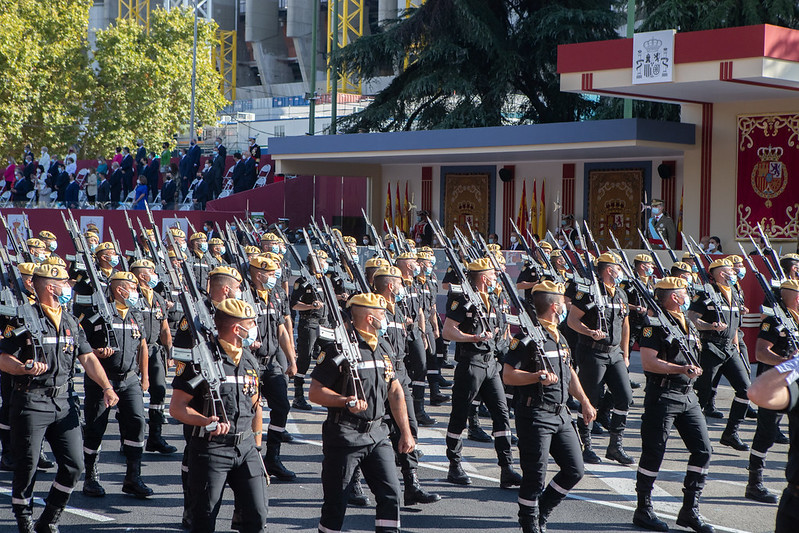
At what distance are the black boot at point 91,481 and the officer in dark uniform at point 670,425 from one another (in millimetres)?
4273

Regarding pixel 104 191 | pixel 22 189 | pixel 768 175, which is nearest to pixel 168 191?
pixel 104 191

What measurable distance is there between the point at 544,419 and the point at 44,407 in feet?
Result: 11.5

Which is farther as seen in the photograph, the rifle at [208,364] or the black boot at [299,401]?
the black boot at [299,401]

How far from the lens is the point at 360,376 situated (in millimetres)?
6527

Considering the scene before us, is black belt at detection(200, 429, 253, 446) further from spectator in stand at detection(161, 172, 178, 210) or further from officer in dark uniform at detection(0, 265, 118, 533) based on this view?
spectator in stand at detection(161, 172, 178, 210)

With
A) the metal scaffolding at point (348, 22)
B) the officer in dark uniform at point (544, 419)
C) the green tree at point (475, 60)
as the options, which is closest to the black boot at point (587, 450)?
the officer in dark uniform at point (544, 419)

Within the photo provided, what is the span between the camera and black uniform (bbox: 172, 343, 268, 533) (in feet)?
19.5

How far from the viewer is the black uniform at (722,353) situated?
1048 centimetres

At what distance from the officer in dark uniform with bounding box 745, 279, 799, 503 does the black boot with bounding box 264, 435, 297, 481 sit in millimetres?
3971

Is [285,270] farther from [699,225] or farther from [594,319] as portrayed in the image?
[699,225]

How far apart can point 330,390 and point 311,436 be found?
14.2 ft

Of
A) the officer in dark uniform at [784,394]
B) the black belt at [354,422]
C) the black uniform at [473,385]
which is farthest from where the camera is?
the black uniform at [473,385]

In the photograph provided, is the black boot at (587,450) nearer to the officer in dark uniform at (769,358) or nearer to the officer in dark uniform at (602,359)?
the officer in dark uniform at (602,359)

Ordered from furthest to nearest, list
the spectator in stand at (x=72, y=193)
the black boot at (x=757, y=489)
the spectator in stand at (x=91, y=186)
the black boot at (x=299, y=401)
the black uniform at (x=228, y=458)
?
the spectator in stand at (x=91, y=186)
the spectator in stand at (x=72, y=193)
the black boot at (x=299, y=401)
the black boot at (x=757, y=489)
the black uniform at (x=228, y=458)
